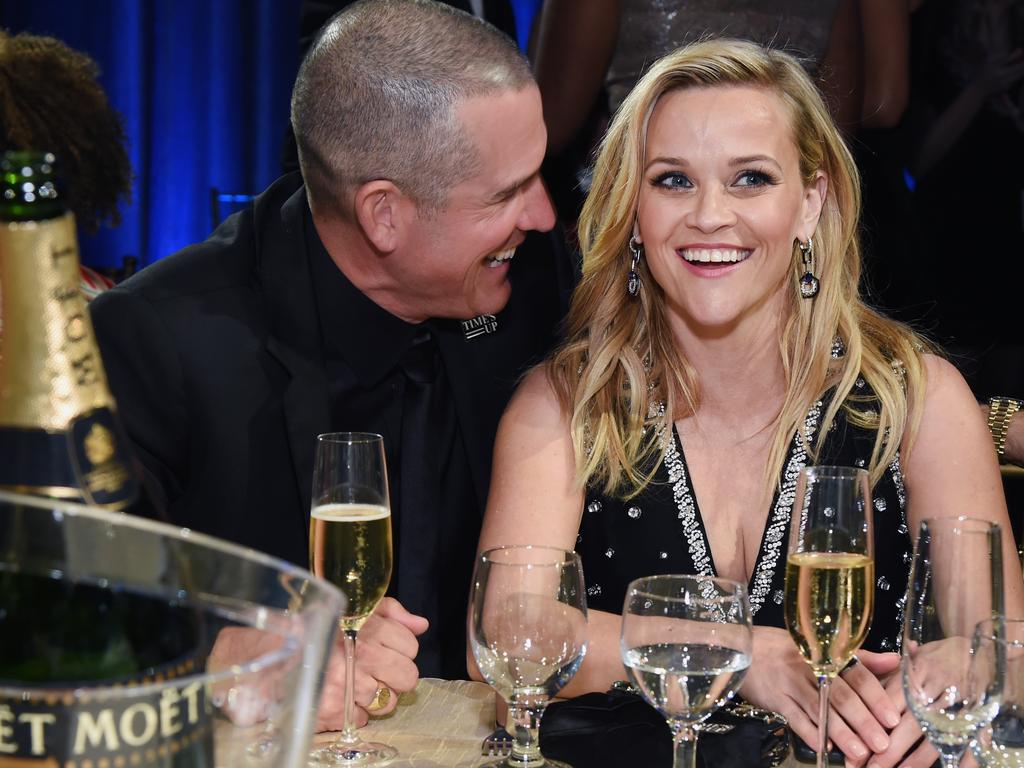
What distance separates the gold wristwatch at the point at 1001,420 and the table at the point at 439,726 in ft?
3.51

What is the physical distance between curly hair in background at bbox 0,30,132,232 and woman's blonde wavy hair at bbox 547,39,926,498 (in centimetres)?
128

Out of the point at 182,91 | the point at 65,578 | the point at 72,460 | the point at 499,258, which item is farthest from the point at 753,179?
the point at 182,91

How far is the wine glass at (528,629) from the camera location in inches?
45.4

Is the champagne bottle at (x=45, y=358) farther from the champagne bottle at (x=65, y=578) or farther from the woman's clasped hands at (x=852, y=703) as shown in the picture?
the woman's clasped hands at (x=852, y=703)

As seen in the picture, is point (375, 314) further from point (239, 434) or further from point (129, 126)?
point (129, 126)

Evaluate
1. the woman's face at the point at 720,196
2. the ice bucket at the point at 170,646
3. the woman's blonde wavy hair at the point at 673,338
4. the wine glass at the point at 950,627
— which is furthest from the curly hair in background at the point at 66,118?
the ice bucket at the point at 170,646

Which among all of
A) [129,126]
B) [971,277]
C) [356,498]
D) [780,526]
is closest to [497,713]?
[356,498]

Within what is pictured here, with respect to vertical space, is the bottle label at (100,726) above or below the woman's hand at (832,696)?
above

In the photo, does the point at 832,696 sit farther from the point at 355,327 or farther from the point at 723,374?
the point at 355,327

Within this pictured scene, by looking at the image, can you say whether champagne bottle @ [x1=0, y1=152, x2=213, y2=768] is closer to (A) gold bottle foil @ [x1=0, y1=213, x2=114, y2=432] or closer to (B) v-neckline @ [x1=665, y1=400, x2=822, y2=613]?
→ (A) gold bottle foil @ [x1=0, y1=213, x2=114, y2=432]

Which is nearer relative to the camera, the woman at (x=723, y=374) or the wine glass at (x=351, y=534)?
the wine glass at (x=351, y=534)

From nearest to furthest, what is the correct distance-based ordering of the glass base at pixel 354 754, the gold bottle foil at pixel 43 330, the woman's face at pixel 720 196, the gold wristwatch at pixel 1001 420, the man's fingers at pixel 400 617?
the gold bottle foil at pixel 43 330 → the glass base at pixel 354 754 → the man's fingers at pixel 400 617 → the woman's face at pixel 720 196 → the gold wristwatch at pixel 1001 420

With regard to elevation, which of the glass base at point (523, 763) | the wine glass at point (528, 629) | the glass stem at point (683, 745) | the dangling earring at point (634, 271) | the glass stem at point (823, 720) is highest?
the dangling earring at point (634, 271)

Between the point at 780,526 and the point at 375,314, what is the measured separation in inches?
30.0
